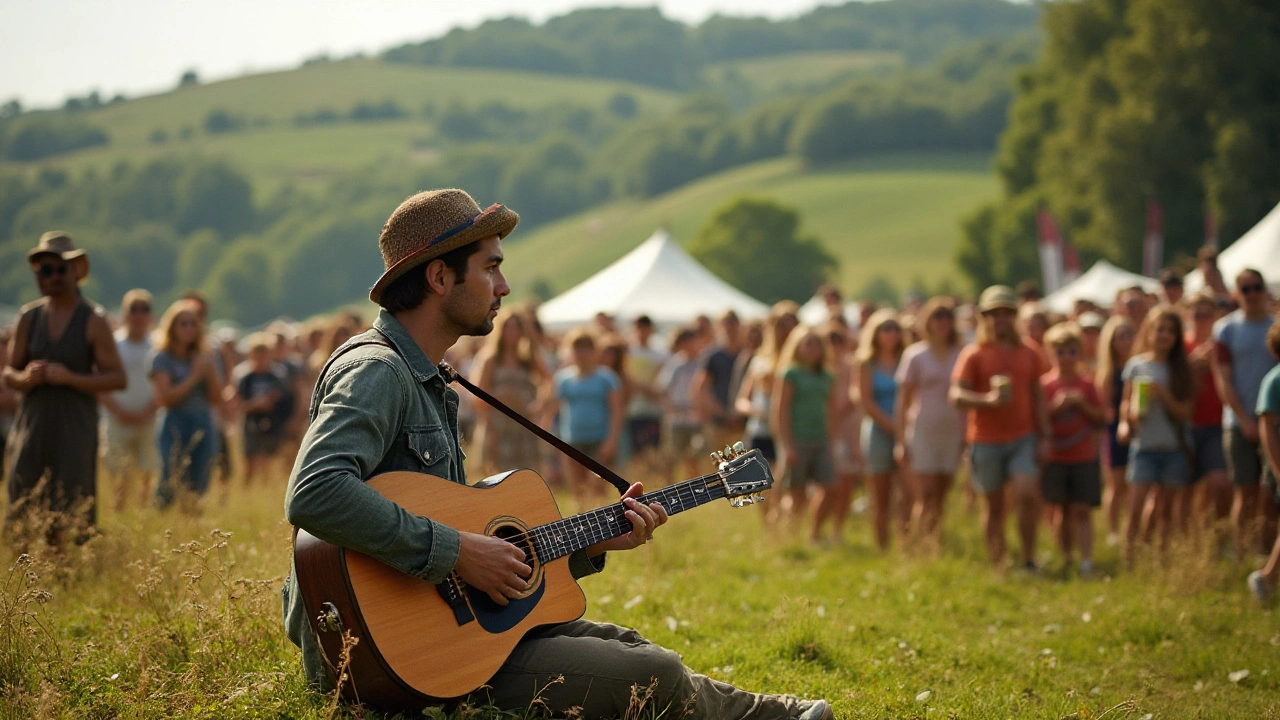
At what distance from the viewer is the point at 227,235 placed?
14462 cm

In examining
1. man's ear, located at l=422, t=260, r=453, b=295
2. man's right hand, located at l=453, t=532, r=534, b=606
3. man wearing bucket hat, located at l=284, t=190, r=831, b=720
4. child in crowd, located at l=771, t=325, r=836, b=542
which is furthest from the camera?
child in crowd, located at l=771, t=325, r=836, b=542

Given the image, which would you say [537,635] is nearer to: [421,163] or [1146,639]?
[1146,639]

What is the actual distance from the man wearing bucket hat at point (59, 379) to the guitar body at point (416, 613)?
3.96m

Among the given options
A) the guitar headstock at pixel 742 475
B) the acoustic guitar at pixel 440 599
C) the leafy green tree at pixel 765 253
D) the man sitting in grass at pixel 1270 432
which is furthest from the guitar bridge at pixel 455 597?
the leafy green tree at pixel 765 253

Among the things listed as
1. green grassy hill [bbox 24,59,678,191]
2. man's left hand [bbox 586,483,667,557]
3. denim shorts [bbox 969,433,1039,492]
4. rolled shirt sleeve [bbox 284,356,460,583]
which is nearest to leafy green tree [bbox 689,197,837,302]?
green grassy hill [bbox 24,59,678,191]

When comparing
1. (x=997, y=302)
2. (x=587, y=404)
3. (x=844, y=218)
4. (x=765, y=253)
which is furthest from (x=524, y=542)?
(x=844, y=218)

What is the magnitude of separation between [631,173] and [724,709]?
146 metres

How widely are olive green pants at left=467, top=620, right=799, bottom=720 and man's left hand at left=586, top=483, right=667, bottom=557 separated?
33 cm

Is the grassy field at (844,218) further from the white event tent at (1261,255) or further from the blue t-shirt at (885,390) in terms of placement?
the blue t-shirt at (885,390)

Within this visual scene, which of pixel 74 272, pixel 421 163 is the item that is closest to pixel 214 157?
pixel 421 163

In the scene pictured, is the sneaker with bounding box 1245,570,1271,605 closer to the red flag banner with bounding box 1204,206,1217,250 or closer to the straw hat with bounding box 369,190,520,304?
the straw hat with bounding box 369,190,520,304

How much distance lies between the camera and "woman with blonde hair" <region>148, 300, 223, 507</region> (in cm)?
1048

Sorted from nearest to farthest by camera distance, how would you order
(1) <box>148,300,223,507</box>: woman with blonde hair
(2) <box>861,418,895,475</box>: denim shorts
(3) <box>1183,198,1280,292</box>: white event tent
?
(1) <box>148,300,223,507</box>: woman with blonde hair, (2) <box>861,418,895,475</box>: denim shorts, (3) <box>1183,198,1280,292</box>: white event tent

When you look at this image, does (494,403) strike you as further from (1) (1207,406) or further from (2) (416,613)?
(1) (1207,406)
